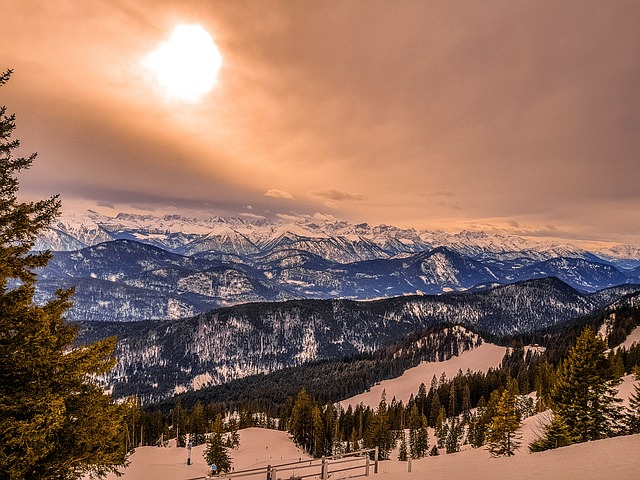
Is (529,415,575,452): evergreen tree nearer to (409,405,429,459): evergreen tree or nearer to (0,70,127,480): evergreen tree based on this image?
(0,70,127,480): evergreen tree

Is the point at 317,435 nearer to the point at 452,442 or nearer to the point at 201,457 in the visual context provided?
the point at 201,457

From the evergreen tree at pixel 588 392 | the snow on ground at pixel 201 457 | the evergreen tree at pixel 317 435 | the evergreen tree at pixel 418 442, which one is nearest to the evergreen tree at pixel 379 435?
the evergreen tree at pixel 418 442

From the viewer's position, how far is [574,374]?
34094mm

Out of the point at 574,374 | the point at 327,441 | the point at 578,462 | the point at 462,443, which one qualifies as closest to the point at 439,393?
the point at 462,443

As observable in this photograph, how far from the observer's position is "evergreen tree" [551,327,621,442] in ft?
108

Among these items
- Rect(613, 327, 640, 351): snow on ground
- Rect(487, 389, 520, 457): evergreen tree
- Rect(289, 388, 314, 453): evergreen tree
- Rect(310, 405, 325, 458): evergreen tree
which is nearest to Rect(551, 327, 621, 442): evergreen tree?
Rect(487, 389, 520, 457): evergreen tree

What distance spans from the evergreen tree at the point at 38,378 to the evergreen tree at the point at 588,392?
123 feet

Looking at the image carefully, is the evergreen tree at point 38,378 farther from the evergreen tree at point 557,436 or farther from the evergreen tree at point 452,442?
the evergreen tree at point 452,442

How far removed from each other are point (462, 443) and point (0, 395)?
107771 millimetres

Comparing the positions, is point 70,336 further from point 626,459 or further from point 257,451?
point 257,451

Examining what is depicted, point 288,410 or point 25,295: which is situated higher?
point 25,295

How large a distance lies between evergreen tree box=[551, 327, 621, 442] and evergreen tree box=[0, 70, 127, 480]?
123ft

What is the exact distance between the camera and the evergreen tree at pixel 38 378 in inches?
396

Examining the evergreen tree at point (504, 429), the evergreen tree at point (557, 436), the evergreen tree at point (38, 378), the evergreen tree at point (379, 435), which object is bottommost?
the evergreen tree at point (379, 435)
